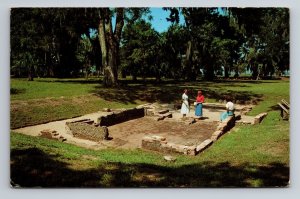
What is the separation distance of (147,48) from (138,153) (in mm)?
1798

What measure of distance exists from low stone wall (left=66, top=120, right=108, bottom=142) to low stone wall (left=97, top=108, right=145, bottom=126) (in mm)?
201

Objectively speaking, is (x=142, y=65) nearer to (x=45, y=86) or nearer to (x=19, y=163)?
(x=45, y=86)

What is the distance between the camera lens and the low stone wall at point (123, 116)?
6.81 meters

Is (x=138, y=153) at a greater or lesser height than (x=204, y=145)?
lesser

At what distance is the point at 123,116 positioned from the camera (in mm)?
6898

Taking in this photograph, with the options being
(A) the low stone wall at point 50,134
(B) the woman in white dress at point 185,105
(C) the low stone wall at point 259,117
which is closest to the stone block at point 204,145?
(B) the woman in white dress at point 185,105

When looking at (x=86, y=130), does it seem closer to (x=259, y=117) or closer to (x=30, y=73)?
(x=30, y=73)

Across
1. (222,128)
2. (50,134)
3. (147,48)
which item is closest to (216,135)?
(222,128)

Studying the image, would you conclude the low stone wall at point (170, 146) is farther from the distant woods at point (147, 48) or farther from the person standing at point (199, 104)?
the distant woods at point (147, 48)

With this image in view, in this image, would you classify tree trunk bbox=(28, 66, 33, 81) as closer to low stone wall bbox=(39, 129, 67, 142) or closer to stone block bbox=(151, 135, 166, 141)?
low stone wall bbox=(39, 129, 67, 142)

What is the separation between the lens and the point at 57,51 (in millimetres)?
6863

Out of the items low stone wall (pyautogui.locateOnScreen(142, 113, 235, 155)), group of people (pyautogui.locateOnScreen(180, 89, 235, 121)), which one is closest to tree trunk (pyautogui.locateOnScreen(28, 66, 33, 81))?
low stone wall (pyautogui.locateOnScreen(142, 113, 235, 155))

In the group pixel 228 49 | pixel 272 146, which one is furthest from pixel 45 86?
pixel 272 146

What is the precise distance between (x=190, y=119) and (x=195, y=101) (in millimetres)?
355
